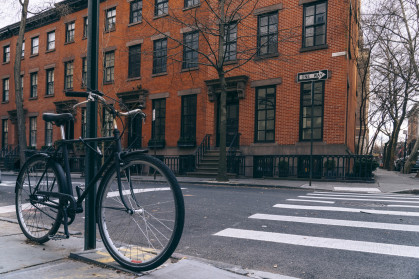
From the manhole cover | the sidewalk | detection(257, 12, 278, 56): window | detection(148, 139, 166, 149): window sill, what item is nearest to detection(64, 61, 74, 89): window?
detection(148, 139, 166, 149): window sill

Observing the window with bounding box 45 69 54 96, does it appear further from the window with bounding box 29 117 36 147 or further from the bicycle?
the bicycle

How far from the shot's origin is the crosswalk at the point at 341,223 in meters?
4.31

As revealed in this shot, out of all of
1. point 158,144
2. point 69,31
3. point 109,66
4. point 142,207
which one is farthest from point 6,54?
point 142,207

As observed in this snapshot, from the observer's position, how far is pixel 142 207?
314cm

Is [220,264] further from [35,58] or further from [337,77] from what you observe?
[35,58]

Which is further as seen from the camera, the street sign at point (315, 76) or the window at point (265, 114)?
the window at point (265, 114)

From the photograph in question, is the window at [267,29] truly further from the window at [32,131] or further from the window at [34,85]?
the window at [32,131]

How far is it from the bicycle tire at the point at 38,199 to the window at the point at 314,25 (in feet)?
49.7

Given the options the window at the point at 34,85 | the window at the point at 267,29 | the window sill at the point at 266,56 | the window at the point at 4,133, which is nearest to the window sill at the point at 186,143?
the window sill at the point at 266,56

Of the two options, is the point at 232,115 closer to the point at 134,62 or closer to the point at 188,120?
the point at 188,120

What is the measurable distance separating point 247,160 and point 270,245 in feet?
43.4

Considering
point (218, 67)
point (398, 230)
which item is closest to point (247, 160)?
point (218, 67)

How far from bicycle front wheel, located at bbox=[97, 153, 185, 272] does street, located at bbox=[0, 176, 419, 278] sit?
3.32ft

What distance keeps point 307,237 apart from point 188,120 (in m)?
16.0
